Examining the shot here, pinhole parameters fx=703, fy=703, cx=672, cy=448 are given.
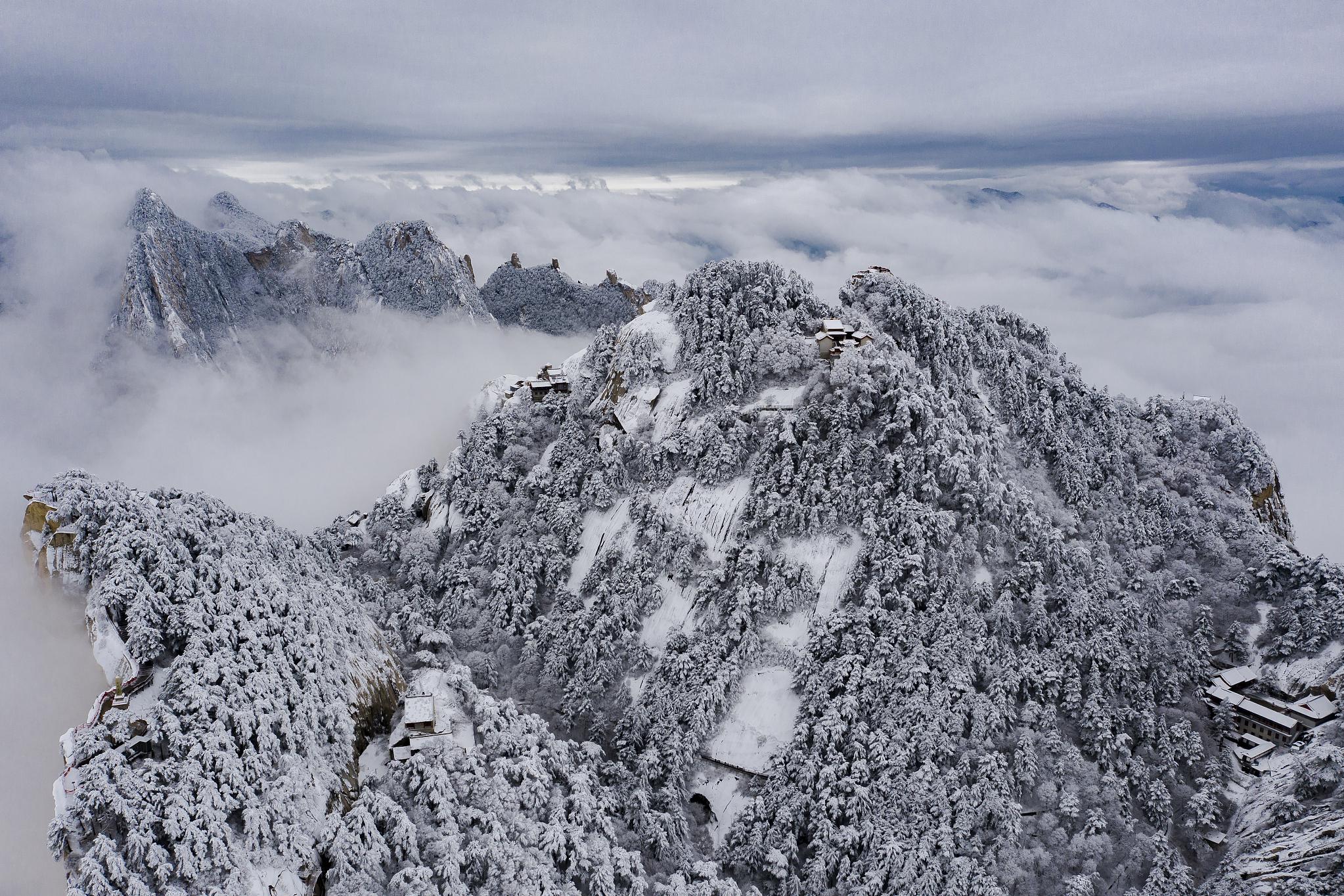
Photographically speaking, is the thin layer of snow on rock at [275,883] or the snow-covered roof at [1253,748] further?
the snow-covered roof at [1253,748]

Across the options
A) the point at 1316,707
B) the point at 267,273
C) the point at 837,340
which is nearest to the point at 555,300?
the point at 267,273

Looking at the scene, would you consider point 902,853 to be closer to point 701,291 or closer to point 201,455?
point 701,291

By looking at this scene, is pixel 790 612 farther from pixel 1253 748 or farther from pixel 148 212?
pixel 148 212

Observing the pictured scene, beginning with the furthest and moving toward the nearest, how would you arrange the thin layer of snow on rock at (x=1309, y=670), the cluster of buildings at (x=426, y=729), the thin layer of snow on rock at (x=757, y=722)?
the thin layer of snow on rock at (x=1309, y=670), the thin layer of snow on rock at (x=757, y=722), the cluster of buildings at (x=426, y=729)

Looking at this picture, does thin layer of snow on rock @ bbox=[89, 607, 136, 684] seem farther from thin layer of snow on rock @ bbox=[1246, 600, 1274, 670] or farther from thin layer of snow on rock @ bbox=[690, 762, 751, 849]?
thin layer of snow on rock @ bbox=[1246, 600, 1274, 670]

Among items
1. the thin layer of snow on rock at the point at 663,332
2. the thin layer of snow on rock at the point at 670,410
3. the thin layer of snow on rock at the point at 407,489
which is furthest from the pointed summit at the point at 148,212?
the thin layer of snow on rock at the point at 670,410

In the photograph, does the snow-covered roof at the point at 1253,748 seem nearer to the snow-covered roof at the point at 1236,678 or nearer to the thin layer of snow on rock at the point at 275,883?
the snow-covered roof at the point at 1236,678

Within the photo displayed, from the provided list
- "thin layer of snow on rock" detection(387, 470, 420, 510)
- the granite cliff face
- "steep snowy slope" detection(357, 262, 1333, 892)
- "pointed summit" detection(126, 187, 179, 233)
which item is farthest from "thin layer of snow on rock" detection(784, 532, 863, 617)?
"pointed summit" detection(126, 187, 179, 233)

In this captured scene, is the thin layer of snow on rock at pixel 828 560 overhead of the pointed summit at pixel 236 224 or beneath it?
beneath
